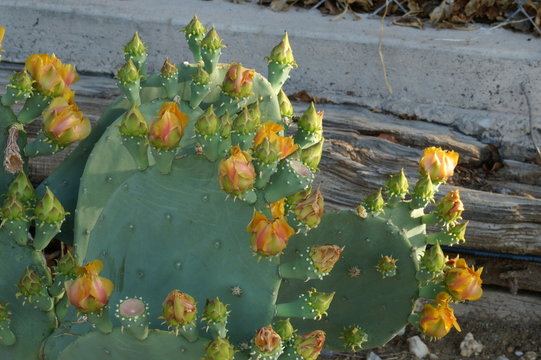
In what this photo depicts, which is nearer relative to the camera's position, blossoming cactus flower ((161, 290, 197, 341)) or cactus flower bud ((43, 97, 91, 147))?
blossoming cactus flower ((161, 290, 197, 341))

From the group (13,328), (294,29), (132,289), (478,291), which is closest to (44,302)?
(13,328)

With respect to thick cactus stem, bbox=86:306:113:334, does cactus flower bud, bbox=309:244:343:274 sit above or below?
above

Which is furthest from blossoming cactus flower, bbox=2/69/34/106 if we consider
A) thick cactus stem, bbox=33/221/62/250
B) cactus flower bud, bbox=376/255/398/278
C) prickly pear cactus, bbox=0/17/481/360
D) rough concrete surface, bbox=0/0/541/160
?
rough concrete surface, bbox=0/0/541/160

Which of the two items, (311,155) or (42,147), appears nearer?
(311,155)

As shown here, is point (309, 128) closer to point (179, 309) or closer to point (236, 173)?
point (236, 173)

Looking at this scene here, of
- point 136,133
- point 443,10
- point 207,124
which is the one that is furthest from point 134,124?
point 443,10

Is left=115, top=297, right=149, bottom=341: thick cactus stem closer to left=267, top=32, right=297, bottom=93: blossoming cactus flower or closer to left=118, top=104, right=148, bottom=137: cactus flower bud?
left=118, top=104, right=148, bottom=137: cactus flower bud
